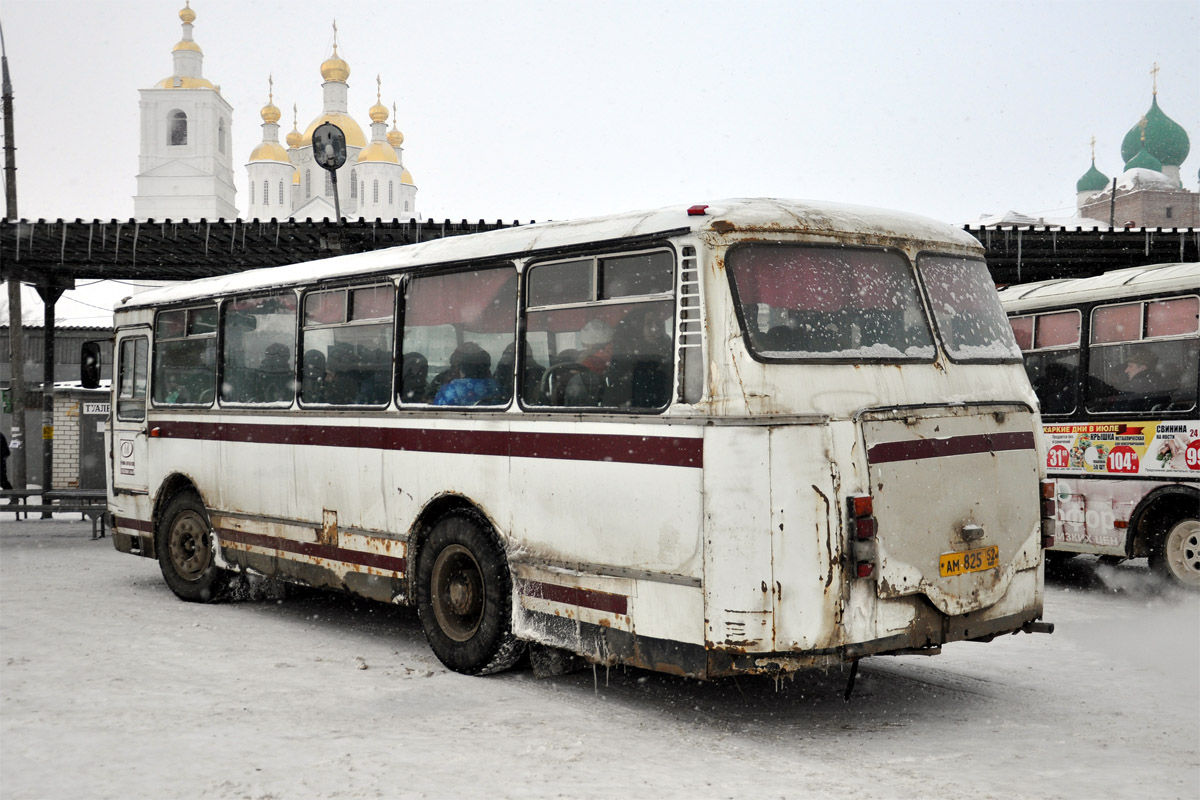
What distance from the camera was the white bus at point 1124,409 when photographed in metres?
10.5

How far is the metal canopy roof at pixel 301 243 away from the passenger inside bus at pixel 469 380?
8099 millimetres

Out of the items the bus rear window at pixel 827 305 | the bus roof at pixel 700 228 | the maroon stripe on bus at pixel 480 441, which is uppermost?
the bus roof at pixel 700 228

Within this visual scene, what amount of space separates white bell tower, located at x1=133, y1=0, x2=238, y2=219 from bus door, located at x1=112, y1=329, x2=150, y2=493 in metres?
70.0

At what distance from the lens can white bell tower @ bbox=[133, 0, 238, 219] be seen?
78.1m

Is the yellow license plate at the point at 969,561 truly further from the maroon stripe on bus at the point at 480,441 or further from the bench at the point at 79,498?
the bench at the point at 79,498

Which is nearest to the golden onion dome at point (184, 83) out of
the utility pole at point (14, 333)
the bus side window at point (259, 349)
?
the utility pole at point (14, 333)

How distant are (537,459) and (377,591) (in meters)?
2.03

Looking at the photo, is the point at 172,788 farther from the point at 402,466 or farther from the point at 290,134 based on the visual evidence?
the point at 290,134

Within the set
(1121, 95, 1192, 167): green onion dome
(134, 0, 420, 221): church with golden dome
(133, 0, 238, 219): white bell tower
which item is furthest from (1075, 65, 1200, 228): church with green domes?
(133, 0, 238, 219): white bell tower

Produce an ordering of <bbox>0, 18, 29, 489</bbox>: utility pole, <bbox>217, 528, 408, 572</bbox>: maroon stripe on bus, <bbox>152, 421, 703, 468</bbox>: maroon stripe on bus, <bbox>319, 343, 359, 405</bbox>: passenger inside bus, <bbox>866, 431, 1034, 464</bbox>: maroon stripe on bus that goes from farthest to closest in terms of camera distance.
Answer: <bbox>0, 18, 29, 489</bbox>: utility pole → <bbox>319, 343, 359, 405</bbox>: passenger inside bus → <bbox>217, 528, 408, 572</bbox>: maroon stripe on bus → <bbox>152, 421, 703, 468</bbox>: maroon stripe on bus → <bbox>866, 431, 1034, 464</bbox>: maroon stripe on bus

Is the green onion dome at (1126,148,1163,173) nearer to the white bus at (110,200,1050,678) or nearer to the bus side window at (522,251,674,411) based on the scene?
the white bus at (110,200,1050,678)

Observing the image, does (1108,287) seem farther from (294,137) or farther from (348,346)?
(294,137)

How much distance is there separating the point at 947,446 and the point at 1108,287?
240 inches

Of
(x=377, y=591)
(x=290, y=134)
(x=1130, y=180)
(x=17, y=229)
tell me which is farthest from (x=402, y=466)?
(x=290, y=134)
